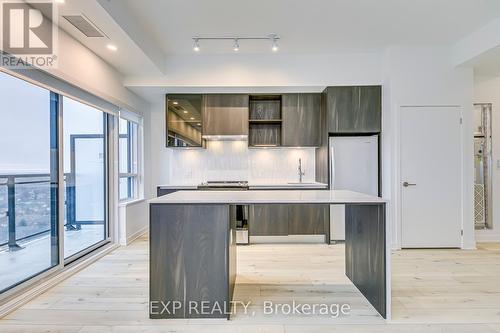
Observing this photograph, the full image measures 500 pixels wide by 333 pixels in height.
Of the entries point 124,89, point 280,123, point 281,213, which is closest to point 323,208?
point 281,213

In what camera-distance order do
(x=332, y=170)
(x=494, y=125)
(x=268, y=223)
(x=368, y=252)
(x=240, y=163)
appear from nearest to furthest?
(x=368, y=252) → (x=332, y=170) → (x=268, y=223) → (x=494, y=125) → (x=240, y=163)

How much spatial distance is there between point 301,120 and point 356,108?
82 centimetres

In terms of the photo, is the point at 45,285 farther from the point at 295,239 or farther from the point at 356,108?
the point at 356,108

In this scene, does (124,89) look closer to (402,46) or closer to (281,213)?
(281,213)

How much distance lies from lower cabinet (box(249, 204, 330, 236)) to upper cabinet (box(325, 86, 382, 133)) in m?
1.24

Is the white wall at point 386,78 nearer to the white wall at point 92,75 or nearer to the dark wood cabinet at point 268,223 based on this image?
the white wall at point 92,75

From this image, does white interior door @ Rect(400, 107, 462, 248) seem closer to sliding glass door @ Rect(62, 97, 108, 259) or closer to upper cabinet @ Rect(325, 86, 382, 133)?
upper cabinet @ Rect(325, 86, 382, 133)

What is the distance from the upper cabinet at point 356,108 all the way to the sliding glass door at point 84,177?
3204 mm

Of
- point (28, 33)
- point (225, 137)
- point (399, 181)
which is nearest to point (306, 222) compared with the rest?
point (399, 181)

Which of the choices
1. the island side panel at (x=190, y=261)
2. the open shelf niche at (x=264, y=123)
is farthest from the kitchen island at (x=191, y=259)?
the open shelf niche at (x=264, y=123)

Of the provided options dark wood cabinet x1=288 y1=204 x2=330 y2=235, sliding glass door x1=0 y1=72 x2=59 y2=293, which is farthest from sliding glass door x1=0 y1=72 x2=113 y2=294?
dark wood cabinet x1=288 y1=204 x2=330 y2=235

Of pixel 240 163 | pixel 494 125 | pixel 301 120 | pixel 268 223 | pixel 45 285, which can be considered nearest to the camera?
pixel 45 285

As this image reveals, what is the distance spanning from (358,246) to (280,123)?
8.44 feet

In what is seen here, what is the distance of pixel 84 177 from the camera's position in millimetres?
3613
